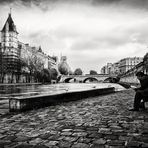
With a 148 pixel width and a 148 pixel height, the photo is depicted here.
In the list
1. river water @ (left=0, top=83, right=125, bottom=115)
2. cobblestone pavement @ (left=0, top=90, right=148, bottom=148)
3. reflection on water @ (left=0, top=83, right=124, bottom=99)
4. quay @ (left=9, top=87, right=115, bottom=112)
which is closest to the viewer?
cobblestone pavement @ (left=0, top=90, right=148, bottom=148)

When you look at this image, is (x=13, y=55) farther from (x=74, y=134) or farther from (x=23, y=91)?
(x=74, y=134)

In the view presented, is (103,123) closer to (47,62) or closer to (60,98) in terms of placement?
(60,98)

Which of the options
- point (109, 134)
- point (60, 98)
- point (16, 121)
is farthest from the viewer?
point (60, 98)

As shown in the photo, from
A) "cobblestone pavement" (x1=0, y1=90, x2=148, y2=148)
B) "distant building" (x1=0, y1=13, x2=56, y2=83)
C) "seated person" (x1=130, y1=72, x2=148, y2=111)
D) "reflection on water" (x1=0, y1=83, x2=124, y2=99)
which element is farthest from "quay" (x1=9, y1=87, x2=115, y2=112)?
"distant building" (x1=0, y1=13, x2=56, y2=83)

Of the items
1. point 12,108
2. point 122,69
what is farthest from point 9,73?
point 122,69

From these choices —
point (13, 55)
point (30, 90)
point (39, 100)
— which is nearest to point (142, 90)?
point (39, 100)

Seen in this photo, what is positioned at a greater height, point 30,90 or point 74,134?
point 74,134

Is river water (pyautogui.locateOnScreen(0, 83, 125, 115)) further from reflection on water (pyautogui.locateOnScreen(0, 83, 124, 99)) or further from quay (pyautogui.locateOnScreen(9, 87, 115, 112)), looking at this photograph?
quay (pyautogui.locateOnScreen(9, 87, 115, 112))

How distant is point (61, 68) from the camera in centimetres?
14912

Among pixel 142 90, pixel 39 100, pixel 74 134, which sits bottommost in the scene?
pixel 74 134

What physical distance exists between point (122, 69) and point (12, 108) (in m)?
182

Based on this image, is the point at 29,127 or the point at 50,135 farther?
the point at 29,127

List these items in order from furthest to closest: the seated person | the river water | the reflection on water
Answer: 1. the reflection on water
2. the river water
3. the seated person

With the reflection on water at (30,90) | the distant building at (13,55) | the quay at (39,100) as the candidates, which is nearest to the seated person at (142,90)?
the quay at (39,100)
